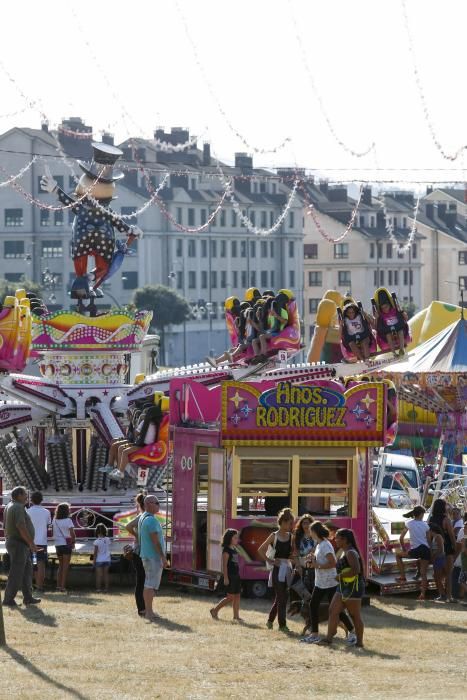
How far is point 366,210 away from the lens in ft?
396

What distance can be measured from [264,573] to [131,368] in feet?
28.9

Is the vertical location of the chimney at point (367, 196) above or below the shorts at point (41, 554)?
above

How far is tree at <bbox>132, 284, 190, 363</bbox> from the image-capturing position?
98.9 m

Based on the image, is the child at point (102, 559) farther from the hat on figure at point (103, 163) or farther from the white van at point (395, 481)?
the white van at point (395, 481)

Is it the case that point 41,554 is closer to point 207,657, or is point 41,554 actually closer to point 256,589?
point 256,589

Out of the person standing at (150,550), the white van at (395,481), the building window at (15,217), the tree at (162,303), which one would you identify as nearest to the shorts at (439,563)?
the person standing at (150,550)

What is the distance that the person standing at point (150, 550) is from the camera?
19.4 m

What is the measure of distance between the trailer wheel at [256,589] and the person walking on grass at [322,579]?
128 inches

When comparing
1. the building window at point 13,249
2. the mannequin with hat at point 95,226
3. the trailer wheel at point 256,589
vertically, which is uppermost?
the building window at point 13,249

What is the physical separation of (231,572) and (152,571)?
88cm

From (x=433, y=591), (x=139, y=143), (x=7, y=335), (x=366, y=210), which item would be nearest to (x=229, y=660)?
(x=433, y=591)

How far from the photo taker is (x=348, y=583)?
17672 millimetres

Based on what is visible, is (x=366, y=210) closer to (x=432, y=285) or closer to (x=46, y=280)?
(x=432, y=285)

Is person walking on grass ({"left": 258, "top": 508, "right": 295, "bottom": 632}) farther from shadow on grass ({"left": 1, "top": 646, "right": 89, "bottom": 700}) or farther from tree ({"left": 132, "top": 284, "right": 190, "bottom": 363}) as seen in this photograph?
tree ({"left": 132, "top": 284, "right": 190, "bottom": 363})
